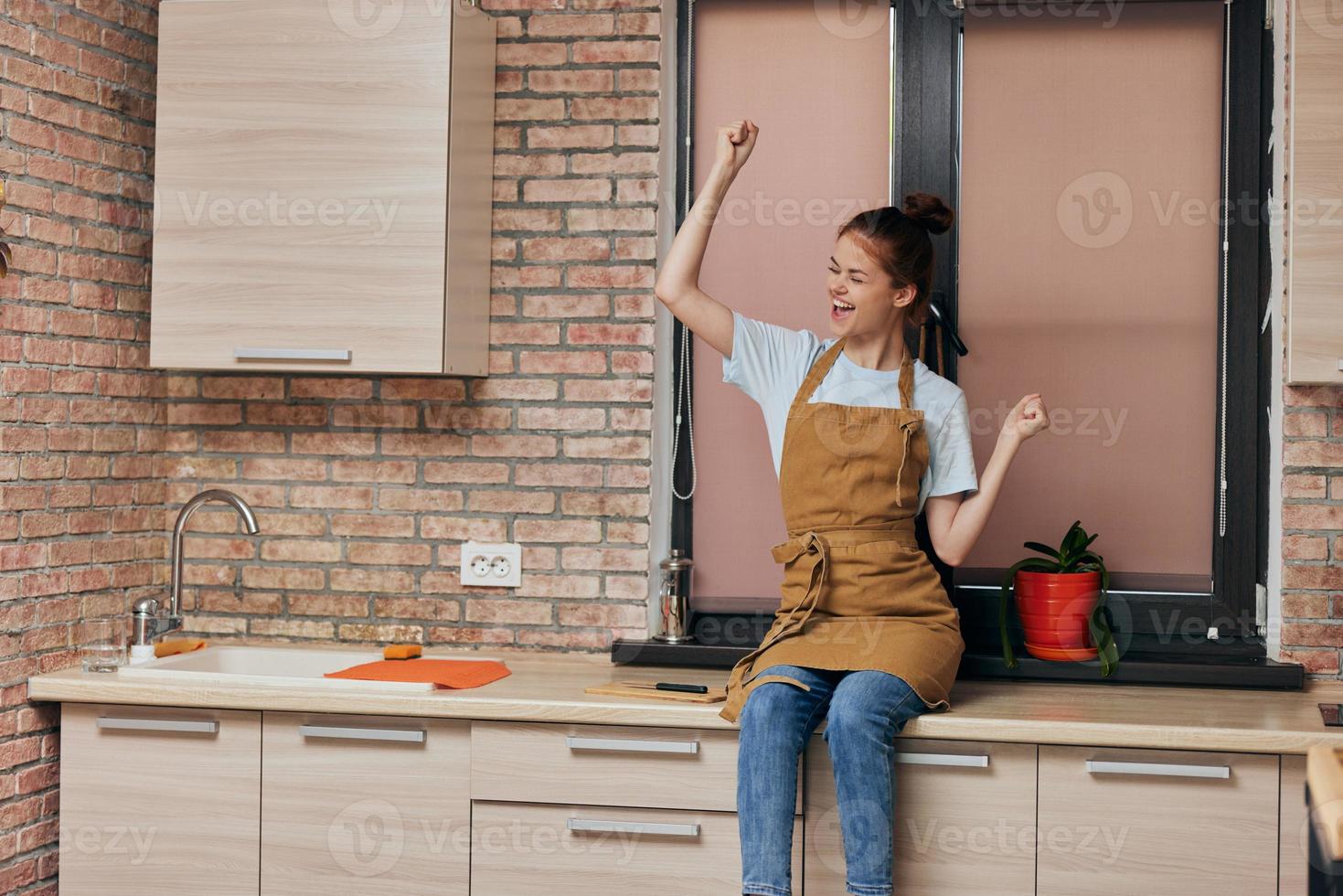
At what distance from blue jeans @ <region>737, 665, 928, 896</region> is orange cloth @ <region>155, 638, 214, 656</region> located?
1.36m

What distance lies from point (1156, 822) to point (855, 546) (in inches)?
27.8

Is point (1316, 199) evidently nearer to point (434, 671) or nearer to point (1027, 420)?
point (1027, 420)

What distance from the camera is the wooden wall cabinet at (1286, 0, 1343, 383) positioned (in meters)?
2.33

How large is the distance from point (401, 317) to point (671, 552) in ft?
2.65

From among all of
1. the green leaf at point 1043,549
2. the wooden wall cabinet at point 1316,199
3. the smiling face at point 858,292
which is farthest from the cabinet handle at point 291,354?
the wooden wall cabinet at point 1316,199

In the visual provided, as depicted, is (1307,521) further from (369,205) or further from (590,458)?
(369,205)

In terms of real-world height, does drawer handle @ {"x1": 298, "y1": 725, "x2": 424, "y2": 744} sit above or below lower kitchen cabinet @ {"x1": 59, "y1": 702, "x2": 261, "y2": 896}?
above

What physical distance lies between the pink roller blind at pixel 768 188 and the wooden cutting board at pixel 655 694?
549mm

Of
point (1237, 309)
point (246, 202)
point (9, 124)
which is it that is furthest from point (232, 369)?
point (1237, 309)
